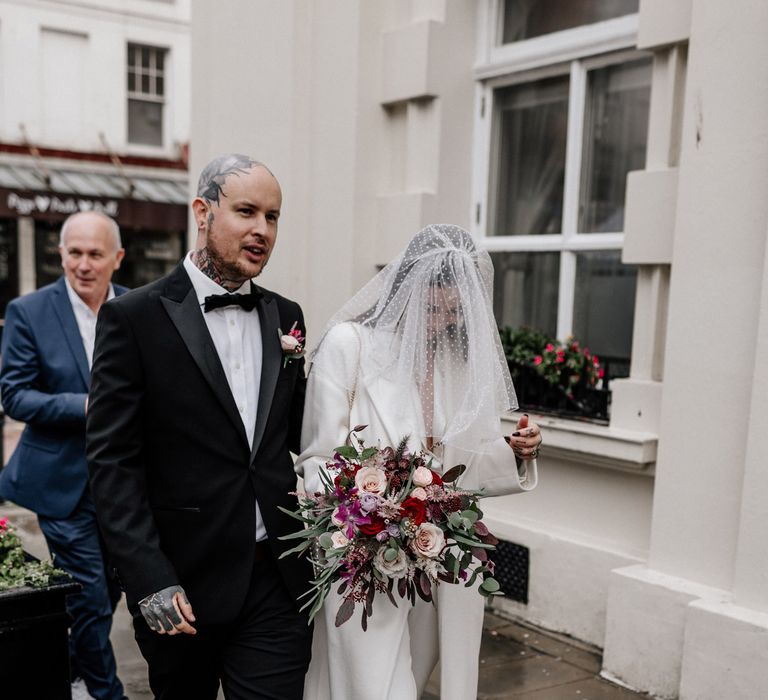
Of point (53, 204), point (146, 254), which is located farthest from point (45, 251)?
point (146, 254)

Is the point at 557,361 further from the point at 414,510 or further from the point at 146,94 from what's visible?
→ the point at 146,94

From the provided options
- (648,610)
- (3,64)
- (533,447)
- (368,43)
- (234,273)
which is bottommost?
(648,610)

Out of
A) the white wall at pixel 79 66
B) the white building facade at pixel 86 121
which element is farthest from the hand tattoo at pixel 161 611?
the white wall at pixel 79 66

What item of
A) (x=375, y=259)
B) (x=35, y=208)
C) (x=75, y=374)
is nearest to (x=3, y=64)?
(x=35, y=208)

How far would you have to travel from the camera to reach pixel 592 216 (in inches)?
193

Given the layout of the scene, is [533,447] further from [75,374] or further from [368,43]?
[368,43]

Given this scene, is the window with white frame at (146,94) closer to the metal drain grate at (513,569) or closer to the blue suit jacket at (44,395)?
the blue suit jacket at (44,395)

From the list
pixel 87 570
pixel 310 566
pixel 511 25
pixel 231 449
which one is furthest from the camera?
pixel 511 25

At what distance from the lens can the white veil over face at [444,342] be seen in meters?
2.76

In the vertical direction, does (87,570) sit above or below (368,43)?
below

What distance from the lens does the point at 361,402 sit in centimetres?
283

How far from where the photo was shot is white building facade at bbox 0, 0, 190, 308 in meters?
16.6

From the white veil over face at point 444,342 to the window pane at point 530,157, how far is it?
2451mm

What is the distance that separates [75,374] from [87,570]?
877 mm
